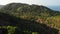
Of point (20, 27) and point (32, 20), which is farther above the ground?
point (20, 27)

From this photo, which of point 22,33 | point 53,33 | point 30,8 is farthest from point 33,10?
point 22,33

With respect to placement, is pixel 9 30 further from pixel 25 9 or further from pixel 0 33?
pixel 25 9

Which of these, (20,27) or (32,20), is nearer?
(20,27)

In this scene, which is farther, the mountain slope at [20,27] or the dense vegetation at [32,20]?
the dense vegetation at [32,20]

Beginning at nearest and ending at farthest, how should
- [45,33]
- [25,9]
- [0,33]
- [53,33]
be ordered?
[0,33], [45,33], [53,33], [25,9]

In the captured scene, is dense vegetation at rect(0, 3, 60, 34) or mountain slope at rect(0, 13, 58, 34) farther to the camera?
dense vegetation at rect(0, 3, 60, 34)

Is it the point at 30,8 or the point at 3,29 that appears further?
the point at 30,8

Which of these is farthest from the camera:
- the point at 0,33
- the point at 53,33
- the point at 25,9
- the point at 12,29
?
the point at 25,9

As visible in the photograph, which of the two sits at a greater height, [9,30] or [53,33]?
[9,30]

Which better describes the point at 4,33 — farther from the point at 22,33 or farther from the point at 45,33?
the point at 45,33

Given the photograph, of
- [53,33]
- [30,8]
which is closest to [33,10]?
[30,8]
